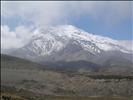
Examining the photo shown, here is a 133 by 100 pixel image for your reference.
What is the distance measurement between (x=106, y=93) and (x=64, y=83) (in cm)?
3604

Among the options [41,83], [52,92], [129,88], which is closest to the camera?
[129,88]

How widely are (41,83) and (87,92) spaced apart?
30712 mm

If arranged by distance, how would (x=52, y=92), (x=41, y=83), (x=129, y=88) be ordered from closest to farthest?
1. (x=129, y=88)
2. (x=52, y=92)
3. (x=41, y=83)

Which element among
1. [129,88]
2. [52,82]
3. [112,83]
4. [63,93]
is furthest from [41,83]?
[129,88]

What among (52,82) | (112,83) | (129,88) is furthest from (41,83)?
(129,88)

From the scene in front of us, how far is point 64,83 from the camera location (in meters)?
193

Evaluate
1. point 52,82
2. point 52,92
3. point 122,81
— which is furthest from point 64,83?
point 122,81

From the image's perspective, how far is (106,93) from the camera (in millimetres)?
162875

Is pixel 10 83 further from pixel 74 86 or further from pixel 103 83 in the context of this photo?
pixel 103 83

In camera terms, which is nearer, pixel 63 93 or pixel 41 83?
pixel 63 93

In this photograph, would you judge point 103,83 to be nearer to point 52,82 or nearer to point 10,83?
point 52,82

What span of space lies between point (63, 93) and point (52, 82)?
2826cm

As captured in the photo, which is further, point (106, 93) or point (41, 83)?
point (41, 83)

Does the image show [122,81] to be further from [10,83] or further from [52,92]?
[10,83]
